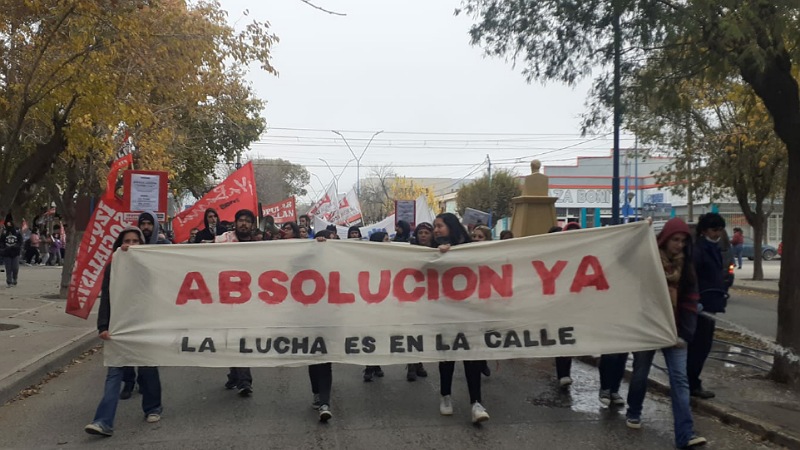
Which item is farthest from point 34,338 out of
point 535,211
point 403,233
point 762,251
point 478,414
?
point 762,251

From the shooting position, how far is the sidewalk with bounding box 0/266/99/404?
25.4 ft

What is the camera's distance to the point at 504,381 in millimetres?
7723

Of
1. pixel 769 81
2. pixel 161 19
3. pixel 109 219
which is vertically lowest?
pixel 109 219

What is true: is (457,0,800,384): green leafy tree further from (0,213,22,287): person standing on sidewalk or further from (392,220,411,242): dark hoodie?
(0,213,22,287): person standing on sidewalk

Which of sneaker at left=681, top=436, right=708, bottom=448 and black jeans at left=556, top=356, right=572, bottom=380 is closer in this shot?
sneaker at left=681, top=436, right=708, bottom=448

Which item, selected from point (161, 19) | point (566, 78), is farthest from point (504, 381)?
point (161, 19)

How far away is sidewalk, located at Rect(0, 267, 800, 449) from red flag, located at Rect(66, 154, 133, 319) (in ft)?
2.46

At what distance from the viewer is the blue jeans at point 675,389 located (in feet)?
17.8

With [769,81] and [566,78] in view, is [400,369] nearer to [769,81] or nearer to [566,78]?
[566,78]

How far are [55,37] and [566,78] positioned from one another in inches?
285

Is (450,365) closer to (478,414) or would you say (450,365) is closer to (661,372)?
(478,414)

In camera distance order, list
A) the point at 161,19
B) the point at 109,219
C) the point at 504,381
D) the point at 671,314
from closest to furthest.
→ the point at 671,314 < the point at 504,381 < the point at 109,219 < the point at 161,19

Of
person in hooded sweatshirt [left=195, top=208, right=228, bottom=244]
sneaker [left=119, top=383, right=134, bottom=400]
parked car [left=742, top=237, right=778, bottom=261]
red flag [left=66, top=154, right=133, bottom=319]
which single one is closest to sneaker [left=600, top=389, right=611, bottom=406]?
sneaker [left=119, top=383, right=134, bottom=400]

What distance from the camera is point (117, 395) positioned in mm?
5801
